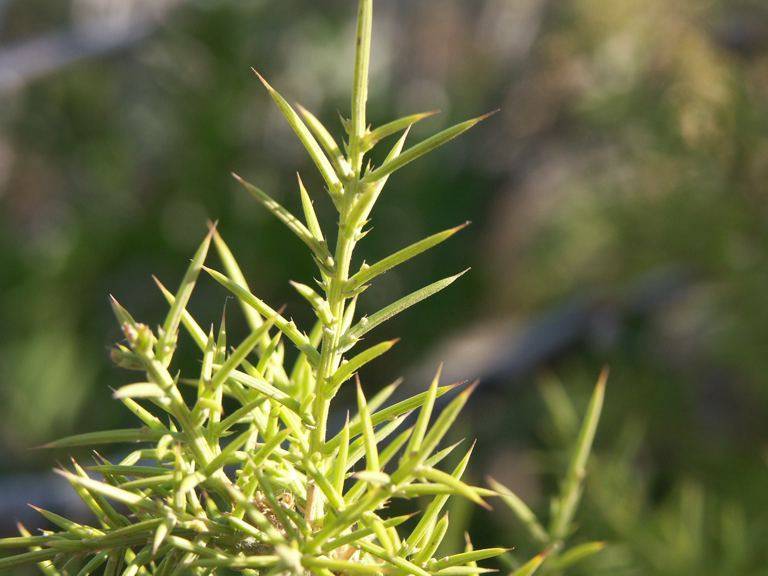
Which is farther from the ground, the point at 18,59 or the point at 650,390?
the point at 18,59

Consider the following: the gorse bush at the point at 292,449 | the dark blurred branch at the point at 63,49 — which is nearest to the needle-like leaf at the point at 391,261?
the gorse bush at the point at 292,449

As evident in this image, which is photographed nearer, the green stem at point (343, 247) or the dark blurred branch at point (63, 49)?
the green stem at point (343, 247)

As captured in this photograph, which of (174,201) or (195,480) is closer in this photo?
(195,480)

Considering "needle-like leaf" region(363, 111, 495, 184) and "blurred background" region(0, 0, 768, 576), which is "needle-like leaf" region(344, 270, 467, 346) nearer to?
"needle-like leaf" region(363, 111, 495, 184)

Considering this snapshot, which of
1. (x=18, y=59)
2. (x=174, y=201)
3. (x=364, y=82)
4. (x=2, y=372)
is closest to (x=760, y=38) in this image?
(x=364, y=82)

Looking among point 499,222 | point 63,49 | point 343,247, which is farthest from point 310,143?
point 63,49

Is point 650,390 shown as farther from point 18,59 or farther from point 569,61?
point 18,59

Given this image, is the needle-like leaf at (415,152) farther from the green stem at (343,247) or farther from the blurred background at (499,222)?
the blurred background at (499,222)
